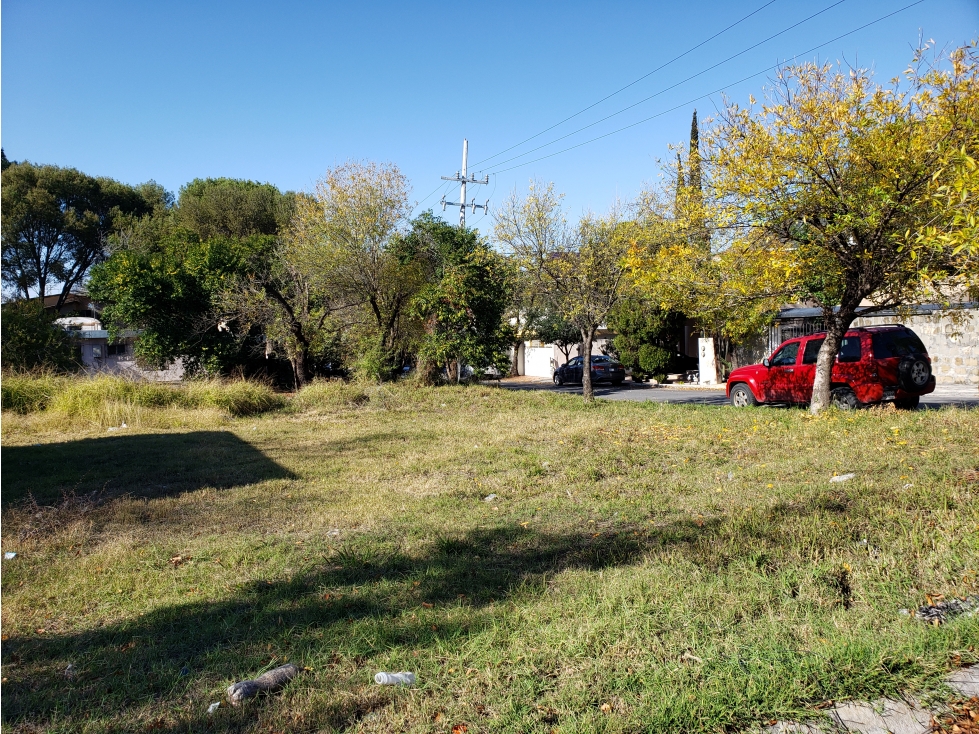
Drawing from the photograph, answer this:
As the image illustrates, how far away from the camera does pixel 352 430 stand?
13.8m

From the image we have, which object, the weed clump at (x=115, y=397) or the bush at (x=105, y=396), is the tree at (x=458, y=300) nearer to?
the weed clump at (x=115, y=397)

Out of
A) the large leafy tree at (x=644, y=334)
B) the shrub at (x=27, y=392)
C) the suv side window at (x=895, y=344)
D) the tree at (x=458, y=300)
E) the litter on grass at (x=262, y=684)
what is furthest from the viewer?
the large leafy tree at (x=644, y=334)

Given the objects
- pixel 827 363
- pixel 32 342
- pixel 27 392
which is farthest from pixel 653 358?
pixel 32 342

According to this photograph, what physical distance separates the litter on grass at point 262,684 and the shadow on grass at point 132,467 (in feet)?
18.6

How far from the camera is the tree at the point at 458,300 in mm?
20734

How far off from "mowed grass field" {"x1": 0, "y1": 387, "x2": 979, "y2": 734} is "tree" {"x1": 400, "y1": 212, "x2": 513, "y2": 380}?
11.2m

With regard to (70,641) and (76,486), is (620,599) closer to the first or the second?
(70,641)

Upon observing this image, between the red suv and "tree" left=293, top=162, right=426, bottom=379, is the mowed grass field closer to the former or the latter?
the red suv

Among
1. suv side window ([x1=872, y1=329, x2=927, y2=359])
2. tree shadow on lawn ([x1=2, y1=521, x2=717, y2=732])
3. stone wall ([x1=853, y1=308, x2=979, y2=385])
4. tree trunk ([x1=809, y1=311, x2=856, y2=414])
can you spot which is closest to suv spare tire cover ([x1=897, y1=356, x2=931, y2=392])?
suv side window ([x1=872, y1=329, x2=927, y2=359])

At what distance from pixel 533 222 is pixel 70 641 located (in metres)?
14.6

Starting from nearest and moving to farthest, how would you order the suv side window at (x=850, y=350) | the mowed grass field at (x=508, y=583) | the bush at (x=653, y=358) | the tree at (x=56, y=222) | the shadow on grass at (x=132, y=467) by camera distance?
the mowed grass field at (x=508, y=583) → the shadow on grass at (x=132, y=467) → the suv side window at (x=850, y=350) → the bush at (x=653, y=358) → the tree at (x=56, y=222)

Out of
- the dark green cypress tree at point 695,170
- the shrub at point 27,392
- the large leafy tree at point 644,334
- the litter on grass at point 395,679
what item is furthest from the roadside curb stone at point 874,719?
the large leafy tree at point 644,334

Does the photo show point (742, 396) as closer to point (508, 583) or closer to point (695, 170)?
point (695, 170)

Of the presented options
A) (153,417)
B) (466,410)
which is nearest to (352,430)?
(466,410)
